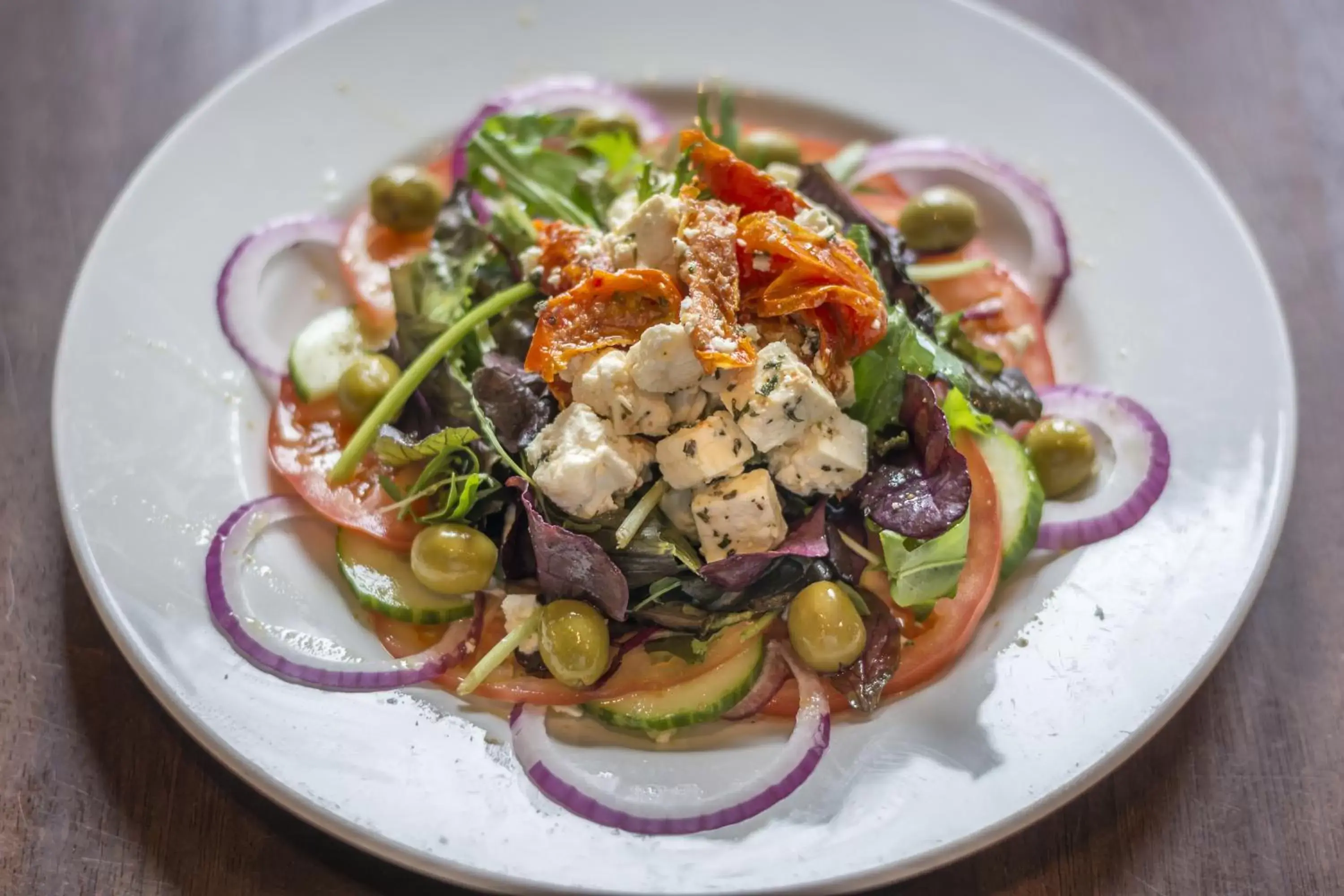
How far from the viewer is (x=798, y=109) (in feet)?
12.5

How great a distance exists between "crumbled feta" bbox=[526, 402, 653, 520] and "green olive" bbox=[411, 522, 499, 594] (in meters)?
0.25

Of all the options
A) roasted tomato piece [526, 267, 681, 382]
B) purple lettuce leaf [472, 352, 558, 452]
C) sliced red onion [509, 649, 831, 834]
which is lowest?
sliced red onion [509, 649, 831, 834]

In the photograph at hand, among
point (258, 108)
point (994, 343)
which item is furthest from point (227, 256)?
point (994, 343)

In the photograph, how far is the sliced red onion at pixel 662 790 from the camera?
2.32 m

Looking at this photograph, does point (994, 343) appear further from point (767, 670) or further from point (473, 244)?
point (473, 244)

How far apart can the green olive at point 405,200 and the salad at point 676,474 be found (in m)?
0.30

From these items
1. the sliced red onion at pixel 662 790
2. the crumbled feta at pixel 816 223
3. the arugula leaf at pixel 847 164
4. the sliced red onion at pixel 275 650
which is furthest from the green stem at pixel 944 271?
the sliced red onion at pixel 275 650

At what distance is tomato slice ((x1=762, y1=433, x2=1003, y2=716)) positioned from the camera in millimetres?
2633

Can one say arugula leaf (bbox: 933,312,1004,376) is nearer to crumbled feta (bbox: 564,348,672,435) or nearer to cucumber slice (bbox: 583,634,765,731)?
crumbled feta (bbox: 564,348,672,435)

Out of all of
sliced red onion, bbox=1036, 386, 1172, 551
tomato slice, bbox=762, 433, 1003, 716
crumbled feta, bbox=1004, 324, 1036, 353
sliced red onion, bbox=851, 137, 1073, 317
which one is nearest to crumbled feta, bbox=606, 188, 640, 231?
sliced red onion, bbox=851, 137, 1073, 317

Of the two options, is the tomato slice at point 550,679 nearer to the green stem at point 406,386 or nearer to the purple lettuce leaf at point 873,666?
the purple lettuce leaf at point 873,666

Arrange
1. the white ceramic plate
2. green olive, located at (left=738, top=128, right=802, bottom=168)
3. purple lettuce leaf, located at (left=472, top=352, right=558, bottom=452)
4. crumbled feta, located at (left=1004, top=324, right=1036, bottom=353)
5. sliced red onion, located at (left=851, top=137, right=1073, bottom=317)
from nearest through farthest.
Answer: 1. the white ceramic plate
2. purple lettuce leaf, located at (left=472, top=352, right=558, bottom=452)
3. crumbled feta, located at (left=1004, top=324, right=1036, bottom=353)
4. sliced red onion, located at (left=851, top=137, right=1073, bottom=317)
5. green olive, located at (left=738, top=128, right=802, bottom=168)

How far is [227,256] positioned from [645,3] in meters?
1.81

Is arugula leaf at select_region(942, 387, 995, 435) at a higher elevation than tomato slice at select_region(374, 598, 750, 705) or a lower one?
higher
